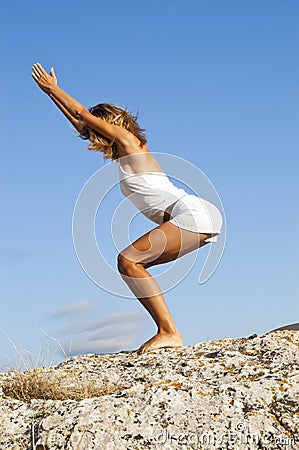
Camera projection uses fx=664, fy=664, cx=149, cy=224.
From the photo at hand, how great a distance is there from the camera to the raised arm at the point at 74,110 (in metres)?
7.13

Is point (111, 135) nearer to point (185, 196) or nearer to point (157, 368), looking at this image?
point (185, 196)

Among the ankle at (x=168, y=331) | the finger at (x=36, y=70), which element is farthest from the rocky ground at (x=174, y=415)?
the finger at (x=36, y=70)

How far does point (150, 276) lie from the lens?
6.97m

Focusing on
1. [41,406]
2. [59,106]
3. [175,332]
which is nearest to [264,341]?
[175,332]

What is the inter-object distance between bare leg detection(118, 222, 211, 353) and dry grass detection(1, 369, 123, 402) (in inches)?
60.4

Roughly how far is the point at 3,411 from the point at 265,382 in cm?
185

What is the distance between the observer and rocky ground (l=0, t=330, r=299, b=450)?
399cm

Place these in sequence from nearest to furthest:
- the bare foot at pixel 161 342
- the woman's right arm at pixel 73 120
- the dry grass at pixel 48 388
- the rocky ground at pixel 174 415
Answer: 1. the rocky ground at pixel 174 415
2. the dry grass at pixel 48 388
3. the bare foot at pixel 161 342
4. the woman's right arm at pixel 73 120

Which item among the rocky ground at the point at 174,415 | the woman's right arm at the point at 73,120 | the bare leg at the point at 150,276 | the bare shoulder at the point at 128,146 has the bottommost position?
the rocky ground at the point at 174,415

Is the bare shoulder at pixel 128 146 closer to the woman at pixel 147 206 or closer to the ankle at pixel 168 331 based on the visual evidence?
the woman at pixel 147 206

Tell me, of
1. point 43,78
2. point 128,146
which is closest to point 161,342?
point 128,146

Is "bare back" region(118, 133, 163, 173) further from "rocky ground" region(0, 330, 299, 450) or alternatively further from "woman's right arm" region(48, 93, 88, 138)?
"rocky ground" region(0, 330, 299, 450)

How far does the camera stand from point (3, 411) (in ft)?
15.4

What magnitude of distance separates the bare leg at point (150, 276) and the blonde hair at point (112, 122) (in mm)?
1041
